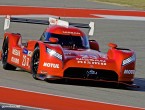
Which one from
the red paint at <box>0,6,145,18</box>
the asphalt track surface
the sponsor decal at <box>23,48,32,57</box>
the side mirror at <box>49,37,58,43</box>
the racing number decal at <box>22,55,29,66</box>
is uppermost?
the side mirror at <box>49,37,58,43</box>

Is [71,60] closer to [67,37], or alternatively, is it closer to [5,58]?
[67,37]

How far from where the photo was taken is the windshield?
16.6m

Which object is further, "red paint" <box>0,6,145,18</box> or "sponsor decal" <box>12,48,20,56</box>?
"red paint" <box>0,6,145,18</box>

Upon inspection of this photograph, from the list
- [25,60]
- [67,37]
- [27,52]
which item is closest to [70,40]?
[67,37]

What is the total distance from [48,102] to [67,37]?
4.37 metres

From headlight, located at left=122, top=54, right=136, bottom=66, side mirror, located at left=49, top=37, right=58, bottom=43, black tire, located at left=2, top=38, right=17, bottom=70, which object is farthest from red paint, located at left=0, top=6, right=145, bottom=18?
headlight, located at left=122, top=54, right=136, bottom=66

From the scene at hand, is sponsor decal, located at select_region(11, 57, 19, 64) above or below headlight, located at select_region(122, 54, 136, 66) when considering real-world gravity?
below

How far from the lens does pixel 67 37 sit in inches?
658

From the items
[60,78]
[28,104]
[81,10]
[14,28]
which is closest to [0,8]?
[81,10]

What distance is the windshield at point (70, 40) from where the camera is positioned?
1656 cm

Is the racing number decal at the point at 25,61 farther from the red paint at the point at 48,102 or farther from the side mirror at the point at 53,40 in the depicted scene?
the red paint at the point at 48,102

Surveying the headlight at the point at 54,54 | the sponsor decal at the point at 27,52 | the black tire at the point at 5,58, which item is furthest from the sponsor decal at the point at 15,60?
the headlight at the point at 54,54

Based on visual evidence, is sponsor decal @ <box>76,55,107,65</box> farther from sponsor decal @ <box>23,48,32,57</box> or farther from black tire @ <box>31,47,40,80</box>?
sponsor decal @ <box>23,48,32,57</box>

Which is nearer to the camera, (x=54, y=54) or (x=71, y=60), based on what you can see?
(x=71, y=60)
